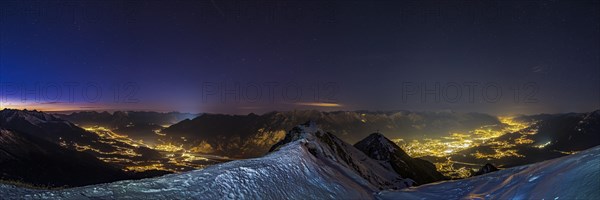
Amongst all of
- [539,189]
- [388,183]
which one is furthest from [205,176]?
[388,183]

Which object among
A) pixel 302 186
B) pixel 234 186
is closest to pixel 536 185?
pixel 302 186

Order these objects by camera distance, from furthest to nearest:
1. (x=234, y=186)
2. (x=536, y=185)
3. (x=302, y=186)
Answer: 1. (x=302, y=186)
2. (x=234, y=186)
3. (x=536, y=185)

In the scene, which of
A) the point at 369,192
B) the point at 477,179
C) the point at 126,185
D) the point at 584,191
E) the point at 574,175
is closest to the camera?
the point at 584,191

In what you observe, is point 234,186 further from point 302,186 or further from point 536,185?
point 536,185

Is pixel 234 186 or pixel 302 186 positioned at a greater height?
pixel 234 186

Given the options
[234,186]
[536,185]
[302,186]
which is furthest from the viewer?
[302,186]

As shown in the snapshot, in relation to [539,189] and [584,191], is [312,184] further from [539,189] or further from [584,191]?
[584,191]

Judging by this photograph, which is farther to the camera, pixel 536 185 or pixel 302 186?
pixel 302 186

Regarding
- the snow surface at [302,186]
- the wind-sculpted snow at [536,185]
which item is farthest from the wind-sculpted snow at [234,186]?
the wind-sculpted snow at [536,185]

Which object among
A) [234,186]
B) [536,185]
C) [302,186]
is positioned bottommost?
[302,186]

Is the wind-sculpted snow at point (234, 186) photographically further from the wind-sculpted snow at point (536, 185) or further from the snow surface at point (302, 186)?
the wind-sculpted snow at point (536, 185)
